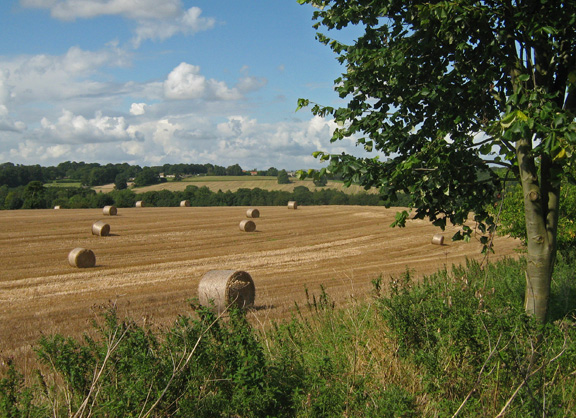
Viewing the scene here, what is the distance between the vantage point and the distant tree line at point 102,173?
222 feet

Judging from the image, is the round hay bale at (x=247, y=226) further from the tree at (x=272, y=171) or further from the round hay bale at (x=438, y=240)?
the tree at (x=272, y=171)

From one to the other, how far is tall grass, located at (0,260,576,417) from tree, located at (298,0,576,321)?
4.43ft

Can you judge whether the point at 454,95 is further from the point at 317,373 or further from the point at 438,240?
the point at 438,240

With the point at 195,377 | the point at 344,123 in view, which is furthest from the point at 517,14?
the point at 195,377

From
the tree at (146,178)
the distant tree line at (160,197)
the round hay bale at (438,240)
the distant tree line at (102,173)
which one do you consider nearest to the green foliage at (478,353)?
the round hay bale at (438,240)

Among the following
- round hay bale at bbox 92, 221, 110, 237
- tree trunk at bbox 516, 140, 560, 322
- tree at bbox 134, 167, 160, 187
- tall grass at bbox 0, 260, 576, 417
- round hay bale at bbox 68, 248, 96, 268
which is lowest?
round hay bale at bbox 68, 248, 96, 268

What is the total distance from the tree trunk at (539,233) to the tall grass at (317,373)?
1.68 ft

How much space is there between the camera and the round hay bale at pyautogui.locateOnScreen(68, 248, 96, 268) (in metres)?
21.4

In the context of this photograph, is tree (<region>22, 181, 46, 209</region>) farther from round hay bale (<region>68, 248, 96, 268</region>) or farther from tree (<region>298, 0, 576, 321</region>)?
tree (<region>298, 0, 576, 321</region>)

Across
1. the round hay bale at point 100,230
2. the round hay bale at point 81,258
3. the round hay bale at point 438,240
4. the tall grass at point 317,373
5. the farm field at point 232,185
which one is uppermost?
the farm field at point 232,185

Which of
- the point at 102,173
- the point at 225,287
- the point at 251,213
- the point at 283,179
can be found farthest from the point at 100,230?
the point at 102,173

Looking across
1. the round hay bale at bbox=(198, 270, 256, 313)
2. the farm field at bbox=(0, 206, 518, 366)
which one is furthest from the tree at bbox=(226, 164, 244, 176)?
the round hay bale at bbox=(198, 270, 256, 313)

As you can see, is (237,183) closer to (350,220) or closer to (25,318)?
(350,220)

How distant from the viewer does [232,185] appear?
76062 mm
